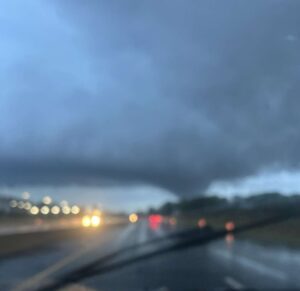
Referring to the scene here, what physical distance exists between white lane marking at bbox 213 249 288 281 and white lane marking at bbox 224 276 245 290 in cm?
135

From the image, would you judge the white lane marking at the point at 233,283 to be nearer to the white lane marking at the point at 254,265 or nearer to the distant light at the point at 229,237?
the distant light at the point at 229,237

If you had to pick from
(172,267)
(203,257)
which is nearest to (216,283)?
(172,267)

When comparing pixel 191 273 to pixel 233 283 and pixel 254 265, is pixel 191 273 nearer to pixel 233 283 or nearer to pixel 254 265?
pixel 254 265

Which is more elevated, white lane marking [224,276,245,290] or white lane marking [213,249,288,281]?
white lane marking [213,249,288,281]

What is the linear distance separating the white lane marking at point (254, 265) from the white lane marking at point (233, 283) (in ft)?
4.43

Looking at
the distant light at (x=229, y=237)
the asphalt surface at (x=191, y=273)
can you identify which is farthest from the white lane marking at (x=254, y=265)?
the distant light at (x=229, y=237)

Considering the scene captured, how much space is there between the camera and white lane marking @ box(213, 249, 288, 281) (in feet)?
68.6

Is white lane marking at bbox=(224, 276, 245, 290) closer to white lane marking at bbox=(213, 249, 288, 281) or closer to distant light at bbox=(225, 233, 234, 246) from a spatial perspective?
distant light at bbox=(225, 233, 234, 246)

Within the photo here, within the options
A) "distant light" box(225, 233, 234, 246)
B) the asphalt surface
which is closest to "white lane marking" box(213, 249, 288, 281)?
the asphalt surface

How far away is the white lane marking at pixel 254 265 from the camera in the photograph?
20.9 metres

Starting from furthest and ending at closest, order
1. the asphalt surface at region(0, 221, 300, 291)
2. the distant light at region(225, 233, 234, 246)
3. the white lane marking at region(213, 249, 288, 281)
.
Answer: the white lane marking at region(213, 249, 288, 281)
the asphalt surface at region(0, 221, 300, 291)
the distant light at region(225, 233, 234, 246)

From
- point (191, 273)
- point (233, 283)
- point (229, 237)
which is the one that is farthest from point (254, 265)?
point (233, 283)

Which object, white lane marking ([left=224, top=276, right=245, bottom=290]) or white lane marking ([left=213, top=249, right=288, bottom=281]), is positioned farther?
white lane marking ([left=213, top=249, right=288, bottom=281])

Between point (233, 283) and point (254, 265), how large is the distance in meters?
6.56
